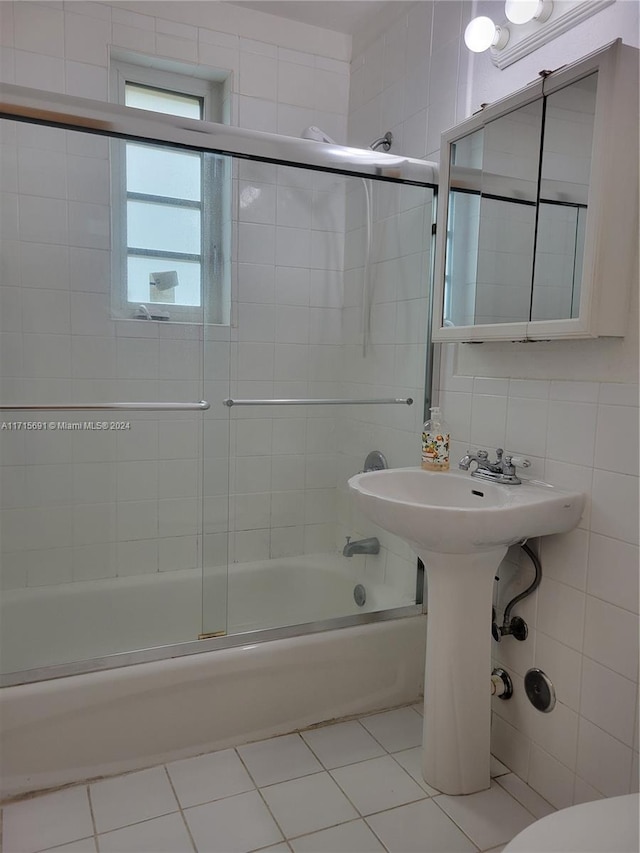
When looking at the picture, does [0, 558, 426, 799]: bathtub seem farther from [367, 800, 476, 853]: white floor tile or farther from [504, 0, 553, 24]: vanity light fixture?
[504, 0, 553, 24]: vanity light fixture

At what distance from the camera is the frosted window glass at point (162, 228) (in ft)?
5.92

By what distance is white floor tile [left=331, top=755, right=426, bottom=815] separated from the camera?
1562 millimetres

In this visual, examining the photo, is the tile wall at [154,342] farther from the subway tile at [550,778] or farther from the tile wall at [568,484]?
the subway tile at [550,778]

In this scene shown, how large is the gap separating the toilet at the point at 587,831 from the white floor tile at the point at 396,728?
89cm

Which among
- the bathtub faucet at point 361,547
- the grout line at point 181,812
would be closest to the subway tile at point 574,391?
the bathtub faucet at point 361,547

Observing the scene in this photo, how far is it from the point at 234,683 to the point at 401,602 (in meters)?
0.65

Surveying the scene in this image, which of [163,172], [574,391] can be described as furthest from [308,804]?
[163,172]

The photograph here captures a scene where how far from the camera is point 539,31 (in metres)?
1.57

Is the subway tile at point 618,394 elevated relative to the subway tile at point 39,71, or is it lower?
lower

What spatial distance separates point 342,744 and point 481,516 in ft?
3.02

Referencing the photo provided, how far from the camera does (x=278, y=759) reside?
173 centimetres

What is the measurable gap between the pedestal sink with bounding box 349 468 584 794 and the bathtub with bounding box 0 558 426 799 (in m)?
0.37

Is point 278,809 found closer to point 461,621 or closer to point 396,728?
point 396,728

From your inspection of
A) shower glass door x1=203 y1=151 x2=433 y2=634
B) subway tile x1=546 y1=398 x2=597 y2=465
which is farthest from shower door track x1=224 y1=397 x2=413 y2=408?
subway tile x1=546 y1=398 x2=597 y2=465
